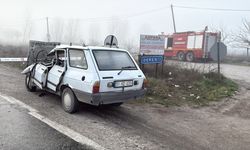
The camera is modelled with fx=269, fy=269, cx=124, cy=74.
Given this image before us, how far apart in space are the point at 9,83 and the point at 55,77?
4082mm

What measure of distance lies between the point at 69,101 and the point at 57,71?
3.48 feet

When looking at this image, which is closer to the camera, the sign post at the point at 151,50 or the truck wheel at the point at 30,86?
the truck wheel at the point at 30,86

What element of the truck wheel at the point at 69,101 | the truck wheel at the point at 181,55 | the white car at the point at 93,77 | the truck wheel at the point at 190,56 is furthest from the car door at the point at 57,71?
the truck wheel at the point at 181,55

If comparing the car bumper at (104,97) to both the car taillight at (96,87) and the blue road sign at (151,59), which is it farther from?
the blue road sign at (151,59)

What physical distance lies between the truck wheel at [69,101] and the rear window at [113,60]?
102 centimetres

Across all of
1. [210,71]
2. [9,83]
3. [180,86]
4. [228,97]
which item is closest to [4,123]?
[9,83]

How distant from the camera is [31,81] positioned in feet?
28.6

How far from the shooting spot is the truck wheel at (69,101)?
651cm

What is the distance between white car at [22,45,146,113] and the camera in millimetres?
6113

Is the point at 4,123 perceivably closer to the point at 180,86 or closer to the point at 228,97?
the point at 180,86

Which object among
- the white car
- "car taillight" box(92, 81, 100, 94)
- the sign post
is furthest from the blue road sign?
"car taillight" box(92, 81, 100, 94)

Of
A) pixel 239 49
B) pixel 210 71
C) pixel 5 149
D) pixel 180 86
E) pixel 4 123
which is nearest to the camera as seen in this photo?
pixel 5 149

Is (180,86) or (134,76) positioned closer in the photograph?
(134,76)

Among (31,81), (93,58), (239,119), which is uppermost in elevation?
(93,58)
